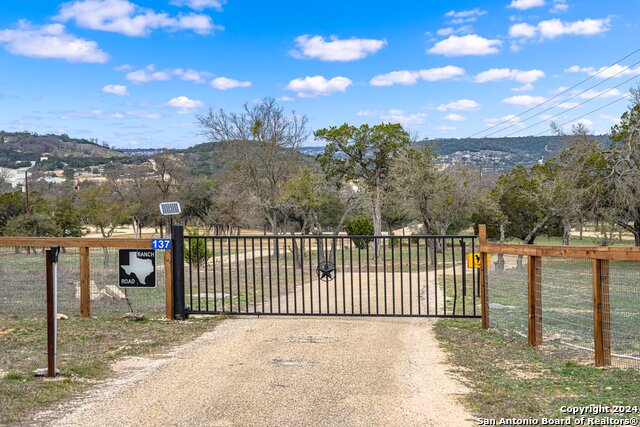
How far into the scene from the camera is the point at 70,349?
26.5 feet

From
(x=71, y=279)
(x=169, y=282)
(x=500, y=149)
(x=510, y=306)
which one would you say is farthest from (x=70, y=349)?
(x=500, y=149)

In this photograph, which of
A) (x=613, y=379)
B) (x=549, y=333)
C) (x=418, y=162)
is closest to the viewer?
(x=613, y=379)

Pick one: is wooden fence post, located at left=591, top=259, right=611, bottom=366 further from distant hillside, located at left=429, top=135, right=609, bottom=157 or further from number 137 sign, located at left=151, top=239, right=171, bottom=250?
distant hillside, located at left=429, top=135, right=609, bottom=157

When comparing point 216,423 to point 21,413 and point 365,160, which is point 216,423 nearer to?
point 21,413

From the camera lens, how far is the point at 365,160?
34156 mm

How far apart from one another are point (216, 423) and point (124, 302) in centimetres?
845

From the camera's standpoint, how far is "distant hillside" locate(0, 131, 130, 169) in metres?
A: 108

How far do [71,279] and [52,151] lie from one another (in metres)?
122

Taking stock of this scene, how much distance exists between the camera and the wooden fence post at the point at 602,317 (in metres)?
6.66

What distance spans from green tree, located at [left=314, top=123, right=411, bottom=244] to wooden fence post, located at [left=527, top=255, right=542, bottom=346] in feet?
80.2

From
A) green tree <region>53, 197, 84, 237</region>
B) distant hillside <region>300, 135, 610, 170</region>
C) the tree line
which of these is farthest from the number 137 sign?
distant hillside <region>300, 135, 610, 170</region>

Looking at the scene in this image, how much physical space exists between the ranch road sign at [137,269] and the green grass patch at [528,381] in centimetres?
519

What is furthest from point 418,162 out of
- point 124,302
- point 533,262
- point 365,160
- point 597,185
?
point 533,262

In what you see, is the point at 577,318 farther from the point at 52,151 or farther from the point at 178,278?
the point at 52,151
